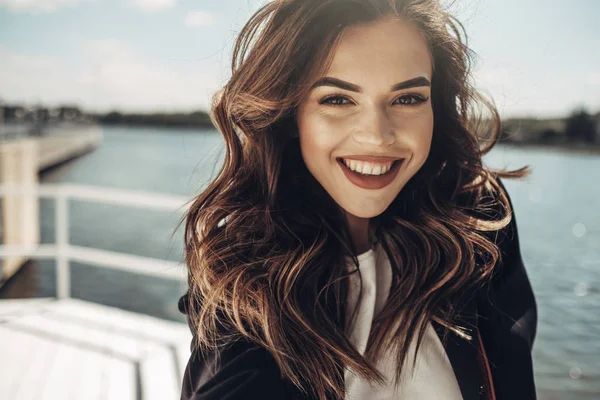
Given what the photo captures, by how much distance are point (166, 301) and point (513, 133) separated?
11.6 meters

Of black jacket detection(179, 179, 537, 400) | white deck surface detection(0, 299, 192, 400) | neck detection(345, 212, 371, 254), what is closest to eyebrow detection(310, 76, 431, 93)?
neck detection(345, 212, 371, 254)

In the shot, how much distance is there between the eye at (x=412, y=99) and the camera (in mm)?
1126

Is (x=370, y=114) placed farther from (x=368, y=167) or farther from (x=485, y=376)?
(x=485, y=376)

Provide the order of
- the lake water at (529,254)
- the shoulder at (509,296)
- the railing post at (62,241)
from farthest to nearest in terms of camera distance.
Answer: the lake water at (529,254)
the railing post at (62,241)
the shoulder at (509,296)

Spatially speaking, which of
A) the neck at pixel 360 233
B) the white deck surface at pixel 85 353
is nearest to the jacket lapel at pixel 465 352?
the neck at pixel 360 233

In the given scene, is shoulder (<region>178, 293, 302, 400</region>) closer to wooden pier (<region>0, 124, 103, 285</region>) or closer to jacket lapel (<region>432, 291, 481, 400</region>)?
jacket lapel (<region>432, 291, 481, 400</region>)

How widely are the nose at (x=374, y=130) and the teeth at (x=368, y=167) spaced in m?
0.04

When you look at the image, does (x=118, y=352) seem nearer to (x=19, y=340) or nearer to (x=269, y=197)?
(x=19, y=340)

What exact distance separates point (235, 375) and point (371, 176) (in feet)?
1.50

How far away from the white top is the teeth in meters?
0.21

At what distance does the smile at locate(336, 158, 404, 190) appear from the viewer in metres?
1.12

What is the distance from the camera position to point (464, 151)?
53.8 inches

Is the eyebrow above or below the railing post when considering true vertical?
above

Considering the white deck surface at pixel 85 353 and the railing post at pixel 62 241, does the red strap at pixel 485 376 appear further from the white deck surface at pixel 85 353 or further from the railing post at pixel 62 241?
the railing post at pixel 62 241
